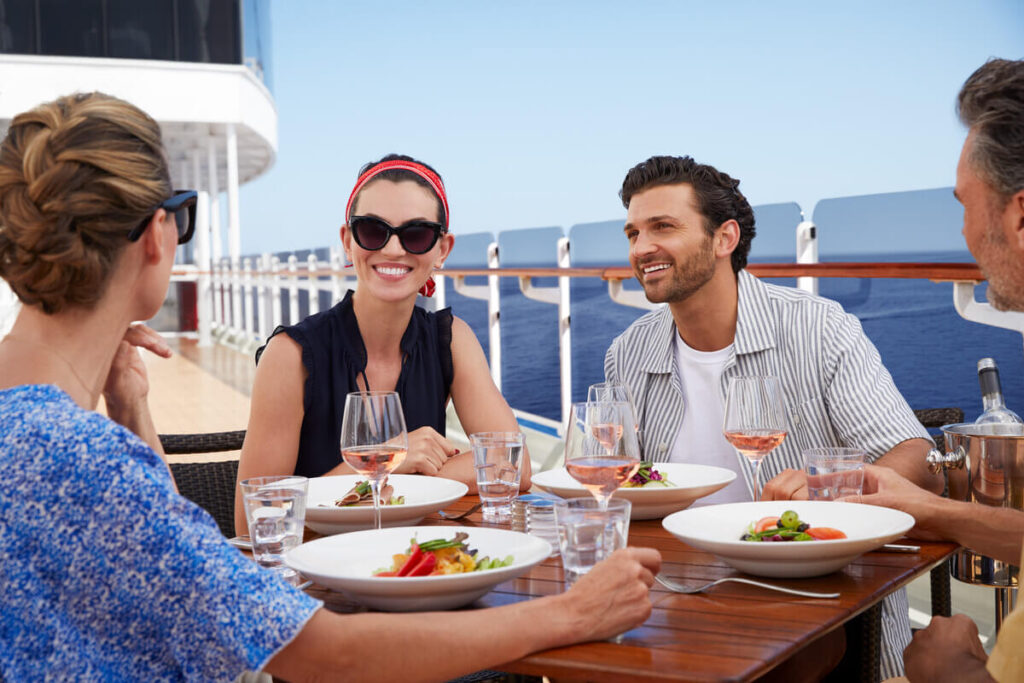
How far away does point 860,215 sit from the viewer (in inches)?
140

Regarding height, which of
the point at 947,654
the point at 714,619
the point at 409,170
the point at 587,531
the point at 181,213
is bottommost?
the point at 947,654

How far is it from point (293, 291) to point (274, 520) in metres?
8.91

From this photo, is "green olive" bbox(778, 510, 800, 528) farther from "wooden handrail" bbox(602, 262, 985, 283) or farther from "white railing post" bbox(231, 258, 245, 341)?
"white railing post" bbox(231, 258, 245, 341)

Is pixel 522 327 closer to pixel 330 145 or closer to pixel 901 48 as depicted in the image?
pixel 330 145

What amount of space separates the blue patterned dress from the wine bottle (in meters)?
1.33

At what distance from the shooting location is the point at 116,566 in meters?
1.08

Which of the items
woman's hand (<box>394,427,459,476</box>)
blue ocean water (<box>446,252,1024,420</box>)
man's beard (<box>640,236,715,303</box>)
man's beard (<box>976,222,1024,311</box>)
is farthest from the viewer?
blue ocean water (<box>446,252,1024,420</box>)

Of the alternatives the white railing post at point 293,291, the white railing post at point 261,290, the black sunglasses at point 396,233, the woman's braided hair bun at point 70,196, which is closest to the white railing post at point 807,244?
the black sunglasses at point 396,233

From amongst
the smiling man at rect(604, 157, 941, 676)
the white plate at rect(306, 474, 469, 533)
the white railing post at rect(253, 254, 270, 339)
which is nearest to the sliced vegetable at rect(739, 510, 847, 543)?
the white plate at rect(306, 474, 469, 533)

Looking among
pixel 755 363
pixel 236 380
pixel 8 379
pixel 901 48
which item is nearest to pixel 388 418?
pixel 8 379

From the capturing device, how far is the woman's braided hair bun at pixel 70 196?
1226mm

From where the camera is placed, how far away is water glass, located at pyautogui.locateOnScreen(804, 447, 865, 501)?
1690mm

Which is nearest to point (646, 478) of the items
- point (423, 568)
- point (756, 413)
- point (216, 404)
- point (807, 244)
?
point (756, 413)

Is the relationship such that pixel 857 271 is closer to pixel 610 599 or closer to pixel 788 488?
pixel 788 488
